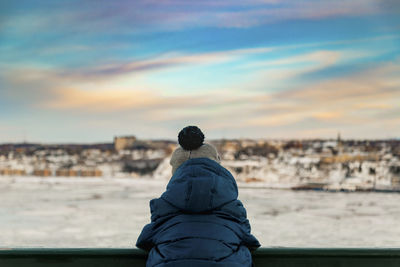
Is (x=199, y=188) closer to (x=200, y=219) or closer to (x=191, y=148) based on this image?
(x=200, y=219)

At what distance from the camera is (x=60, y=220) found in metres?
18.0

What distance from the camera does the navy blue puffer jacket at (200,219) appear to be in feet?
3.63

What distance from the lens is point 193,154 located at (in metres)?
1.29

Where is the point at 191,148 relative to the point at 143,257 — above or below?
above

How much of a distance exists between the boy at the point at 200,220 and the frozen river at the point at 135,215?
708 centimetres

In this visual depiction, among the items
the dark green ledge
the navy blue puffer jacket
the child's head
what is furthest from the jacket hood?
the dark green ledge

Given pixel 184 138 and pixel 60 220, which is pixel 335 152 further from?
pixel 184 138

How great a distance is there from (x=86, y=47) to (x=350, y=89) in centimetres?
2573

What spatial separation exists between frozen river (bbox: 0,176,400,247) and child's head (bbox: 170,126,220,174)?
7000mm

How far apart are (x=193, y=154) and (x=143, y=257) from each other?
384mm

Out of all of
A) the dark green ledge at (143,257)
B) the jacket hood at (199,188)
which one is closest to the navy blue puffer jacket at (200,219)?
the jacket hood at (199,188)

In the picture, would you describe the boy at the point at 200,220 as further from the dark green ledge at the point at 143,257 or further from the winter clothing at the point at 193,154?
the dark green ledge at the point at 143,257

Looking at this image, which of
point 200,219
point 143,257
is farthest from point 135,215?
point 200,219

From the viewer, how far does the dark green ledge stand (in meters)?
1.44
